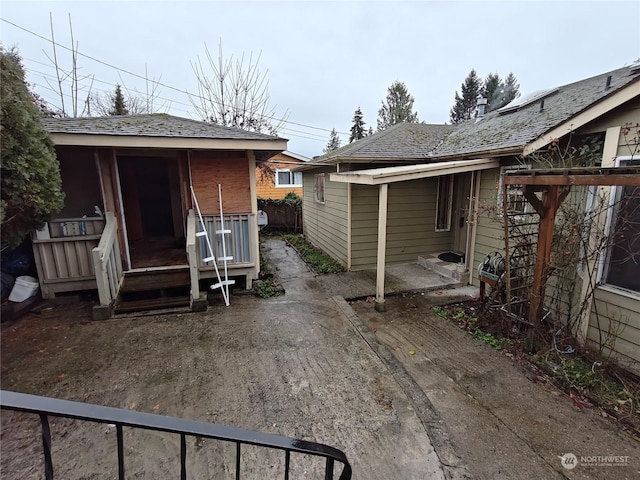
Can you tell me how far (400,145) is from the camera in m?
7.86

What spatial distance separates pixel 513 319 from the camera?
13.8 feet

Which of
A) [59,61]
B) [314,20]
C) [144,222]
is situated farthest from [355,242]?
[59,61]

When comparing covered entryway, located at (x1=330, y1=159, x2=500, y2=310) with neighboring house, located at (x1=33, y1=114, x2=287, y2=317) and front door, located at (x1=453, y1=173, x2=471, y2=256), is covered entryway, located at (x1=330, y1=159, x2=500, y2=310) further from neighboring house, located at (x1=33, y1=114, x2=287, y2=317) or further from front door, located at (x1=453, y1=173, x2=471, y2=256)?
neighboring house, located at (x1=33, y1=114, x2=287, y2=317)

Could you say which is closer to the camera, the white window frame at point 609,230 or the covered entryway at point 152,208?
the white window frame at point 609,230

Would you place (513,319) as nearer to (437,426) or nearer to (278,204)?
(437,426)

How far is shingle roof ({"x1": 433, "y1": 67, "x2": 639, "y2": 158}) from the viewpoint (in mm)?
5184

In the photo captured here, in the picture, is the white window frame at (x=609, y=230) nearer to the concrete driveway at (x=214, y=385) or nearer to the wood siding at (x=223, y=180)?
the concrete driveway at (x=214, y=385)

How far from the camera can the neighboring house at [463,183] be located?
12.1 ft

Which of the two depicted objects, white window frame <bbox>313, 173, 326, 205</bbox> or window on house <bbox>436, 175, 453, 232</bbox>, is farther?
white window frame <bbox>313, 173, 326, 205</bbox>

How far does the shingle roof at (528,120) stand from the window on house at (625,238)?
4.88 ft

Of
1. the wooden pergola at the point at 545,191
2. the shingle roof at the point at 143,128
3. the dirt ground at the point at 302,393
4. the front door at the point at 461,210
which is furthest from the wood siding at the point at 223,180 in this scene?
the front door at the point at 461,210

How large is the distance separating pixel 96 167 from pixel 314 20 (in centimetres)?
859

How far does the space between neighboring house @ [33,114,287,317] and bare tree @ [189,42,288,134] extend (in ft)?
26.9

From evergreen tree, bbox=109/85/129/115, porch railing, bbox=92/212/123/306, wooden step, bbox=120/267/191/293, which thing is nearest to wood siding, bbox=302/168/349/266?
wooden step, bbox=120/267/191/293
